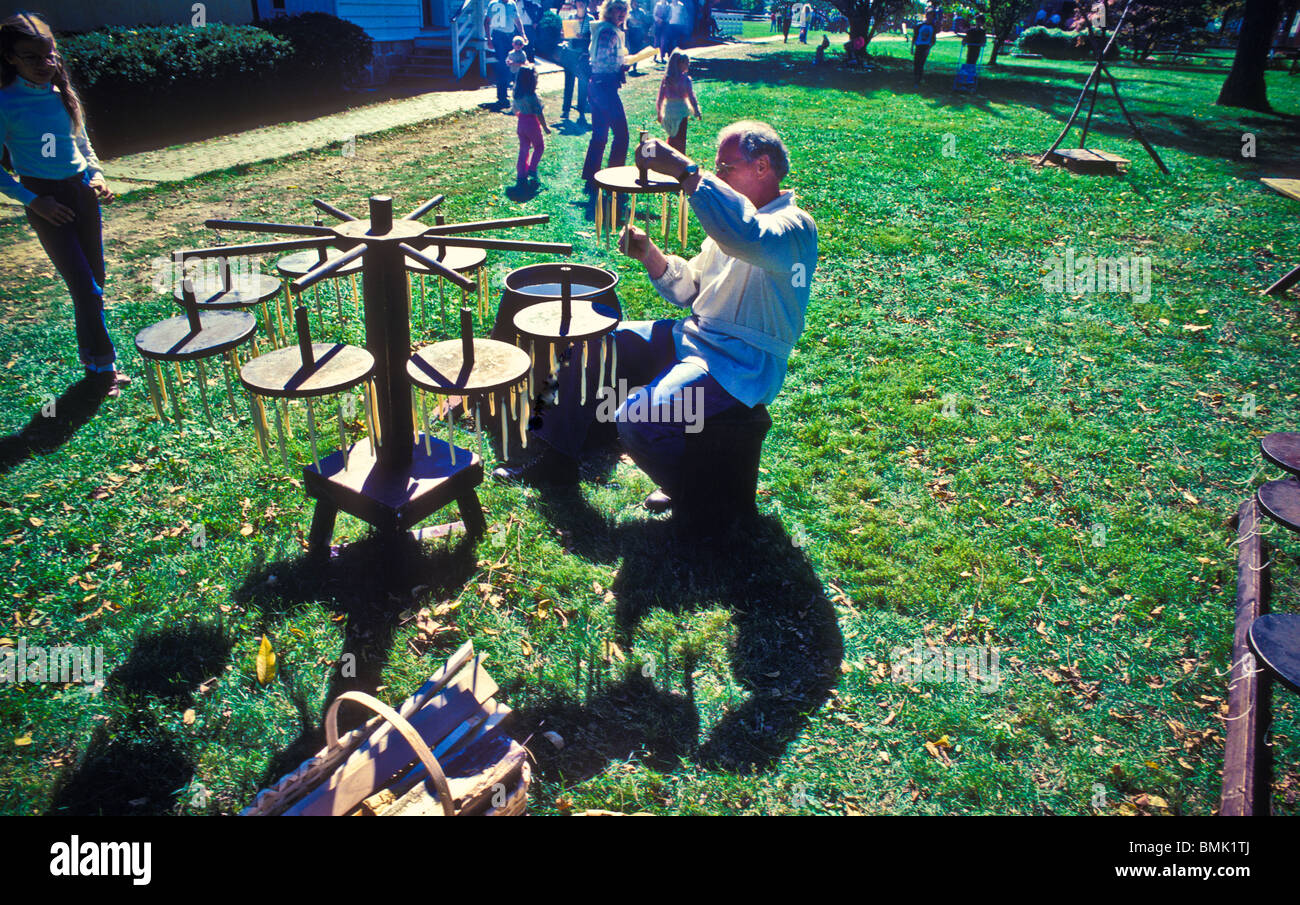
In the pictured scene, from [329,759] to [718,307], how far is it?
293cm

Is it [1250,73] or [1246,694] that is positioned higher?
[1250,73]

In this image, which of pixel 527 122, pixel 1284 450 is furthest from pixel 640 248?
pixel 527 122

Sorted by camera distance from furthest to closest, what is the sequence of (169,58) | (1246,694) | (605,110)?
(169,58), (605,110), (1246,694)

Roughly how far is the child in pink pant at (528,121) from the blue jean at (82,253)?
20.5 ft

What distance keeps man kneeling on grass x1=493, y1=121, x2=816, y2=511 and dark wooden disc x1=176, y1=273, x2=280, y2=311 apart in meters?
1.75

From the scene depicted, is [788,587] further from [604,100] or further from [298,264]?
[604,100]

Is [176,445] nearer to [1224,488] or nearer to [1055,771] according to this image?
[1055,771]

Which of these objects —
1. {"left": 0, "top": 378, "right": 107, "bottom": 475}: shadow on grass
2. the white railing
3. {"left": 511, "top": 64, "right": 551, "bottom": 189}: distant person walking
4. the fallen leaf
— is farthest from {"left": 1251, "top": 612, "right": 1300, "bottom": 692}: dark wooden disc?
the white railing

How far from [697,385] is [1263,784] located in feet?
10.2

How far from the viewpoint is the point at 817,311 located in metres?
7.70

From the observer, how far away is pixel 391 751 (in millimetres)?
3068

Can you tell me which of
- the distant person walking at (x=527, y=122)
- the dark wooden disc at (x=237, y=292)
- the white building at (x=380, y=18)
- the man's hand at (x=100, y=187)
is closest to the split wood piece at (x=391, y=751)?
the dark wooden disc at (x=237, y=292)

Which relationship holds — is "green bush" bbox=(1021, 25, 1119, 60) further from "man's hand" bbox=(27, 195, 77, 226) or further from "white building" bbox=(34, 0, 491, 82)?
"man's hand" bbox=(27, 195, 77, 226)

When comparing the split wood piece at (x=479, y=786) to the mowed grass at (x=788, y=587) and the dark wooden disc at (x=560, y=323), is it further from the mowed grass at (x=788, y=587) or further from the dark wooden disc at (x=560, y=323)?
the dark wooden disc at (x=560, y=323)
